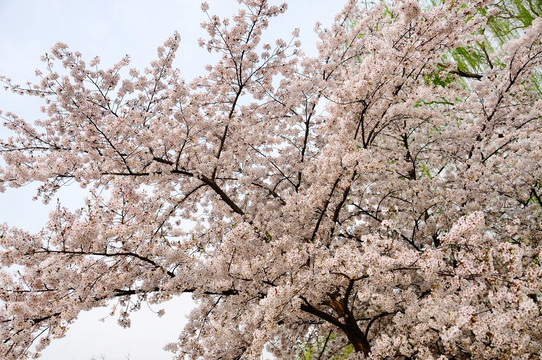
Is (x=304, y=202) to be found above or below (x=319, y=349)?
above

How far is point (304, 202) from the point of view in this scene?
5.40 meters

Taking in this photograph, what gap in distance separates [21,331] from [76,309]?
2.28 ft

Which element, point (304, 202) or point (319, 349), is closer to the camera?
point (304, 202)

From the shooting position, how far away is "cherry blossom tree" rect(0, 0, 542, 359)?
4.29m

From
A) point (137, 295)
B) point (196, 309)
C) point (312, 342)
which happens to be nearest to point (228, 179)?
point (196, 309)

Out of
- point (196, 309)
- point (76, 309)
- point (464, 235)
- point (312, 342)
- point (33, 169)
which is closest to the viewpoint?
point (464, 235)

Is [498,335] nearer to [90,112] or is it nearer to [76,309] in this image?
[76,309]

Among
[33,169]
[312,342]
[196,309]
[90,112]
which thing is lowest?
[312,342]

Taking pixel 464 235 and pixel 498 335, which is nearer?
pixel 498 335

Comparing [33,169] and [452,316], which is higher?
[33,169]

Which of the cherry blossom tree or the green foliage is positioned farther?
the green foliage

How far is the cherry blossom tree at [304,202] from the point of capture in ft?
14.1

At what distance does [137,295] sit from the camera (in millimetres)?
4887

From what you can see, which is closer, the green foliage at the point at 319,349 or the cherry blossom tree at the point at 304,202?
the cherry blossom tree at the point at 304,202
